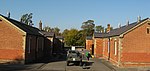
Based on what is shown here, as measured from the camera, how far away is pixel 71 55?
103ft

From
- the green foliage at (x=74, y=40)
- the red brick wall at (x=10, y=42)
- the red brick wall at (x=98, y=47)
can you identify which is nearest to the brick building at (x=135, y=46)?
the red brick wall at (x=10, y=42)

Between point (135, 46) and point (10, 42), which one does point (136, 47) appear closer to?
point (135, 46)

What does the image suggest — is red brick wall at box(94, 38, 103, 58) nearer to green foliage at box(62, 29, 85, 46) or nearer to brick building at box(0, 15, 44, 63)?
brick building at box(0, 15, 44, 63)

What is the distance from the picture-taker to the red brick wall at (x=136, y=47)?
3186 centimetres

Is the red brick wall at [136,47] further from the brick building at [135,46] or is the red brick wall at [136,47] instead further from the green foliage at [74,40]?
the green foliage at [74,40]

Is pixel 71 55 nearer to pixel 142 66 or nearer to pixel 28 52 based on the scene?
pixel 28 52

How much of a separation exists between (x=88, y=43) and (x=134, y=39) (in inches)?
1216

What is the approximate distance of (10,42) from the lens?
31656mm

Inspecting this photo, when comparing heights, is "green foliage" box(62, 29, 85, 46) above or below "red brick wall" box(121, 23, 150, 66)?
above

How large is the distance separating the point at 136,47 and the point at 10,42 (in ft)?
51.9

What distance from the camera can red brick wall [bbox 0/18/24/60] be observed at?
31453 mm

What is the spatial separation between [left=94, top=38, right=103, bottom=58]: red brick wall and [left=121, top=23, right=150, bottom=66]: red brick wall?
1979 centimetres

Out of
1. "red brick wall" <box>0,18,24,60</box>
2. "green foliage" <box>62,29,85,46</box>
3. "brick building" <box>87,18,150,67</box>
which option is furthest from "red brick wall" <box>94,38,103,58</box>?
"green foliage" <box>62,29,85,46</box>

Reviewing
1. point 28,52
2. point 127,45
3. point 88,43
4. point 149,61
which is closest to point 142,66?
point 149,61
